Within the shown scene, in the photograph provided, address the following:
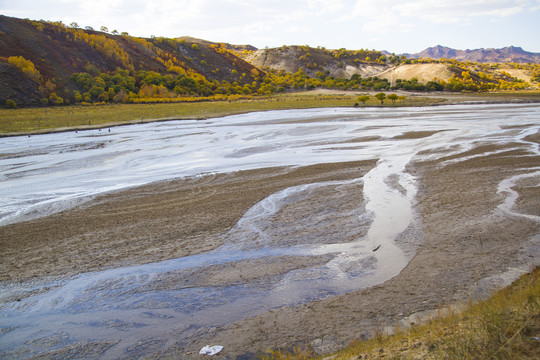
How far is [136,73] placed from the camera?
294 feet

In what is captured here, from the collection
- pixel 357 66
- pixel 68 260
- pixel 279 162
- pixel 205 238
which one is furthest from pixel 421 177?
pixel 357 66

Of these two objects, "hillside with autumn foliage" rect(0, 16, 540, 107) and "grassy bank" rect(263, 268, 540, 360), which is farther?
"hillside with autumn foliage" rect(0, 16, 540, 107)

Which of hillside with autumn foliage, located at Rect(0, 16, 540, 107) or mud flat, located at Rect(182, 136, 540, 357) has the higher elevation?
hillside with autumn foliage, located at Rect(0, 16, 540, 107)

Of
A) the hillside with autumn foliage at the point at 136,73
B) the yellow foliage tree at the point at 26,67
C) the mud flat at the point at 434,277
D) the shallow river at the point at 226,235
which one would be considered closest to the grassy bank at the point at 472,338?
the mud flat at the point at 434,277

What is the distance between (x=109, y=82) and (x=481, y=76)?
118363 mm

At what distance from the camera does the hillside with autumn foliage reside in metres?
64.8

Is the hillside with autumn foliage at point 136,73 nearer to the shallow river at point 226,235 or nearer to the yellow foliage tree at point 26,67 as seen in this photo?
the yellow foliage tree at point 26,67

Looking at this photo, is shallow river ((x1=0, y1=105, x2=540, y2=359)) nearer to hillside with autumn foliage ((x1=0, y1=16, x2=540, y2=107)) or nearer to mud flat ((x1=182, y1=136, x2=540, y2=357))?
mud flat ((x1=182, y1=136, x2=540, y2=357))

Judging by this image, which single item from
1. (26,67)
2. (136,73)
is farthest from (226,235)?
(136,73)

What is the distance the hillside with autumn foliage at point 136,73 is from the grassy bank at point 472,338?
6199 centimetres

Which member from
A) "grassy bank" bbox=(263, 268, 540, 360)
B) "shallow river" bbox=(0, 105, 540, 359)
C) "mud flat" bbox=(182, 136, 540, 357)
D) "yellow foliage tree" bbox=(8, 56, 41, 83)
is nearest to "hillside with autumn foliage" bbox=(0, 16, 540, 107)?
"yellow foliage tree" bbox=(8, 56, 41, 83)

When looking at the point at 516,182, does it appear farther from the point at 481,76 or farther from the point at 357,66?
the point at 357,66

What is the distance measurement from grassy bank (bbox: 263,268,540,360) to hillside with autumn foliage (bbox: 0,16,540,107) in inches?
2441

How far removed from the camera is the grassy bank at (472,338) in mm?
3871
